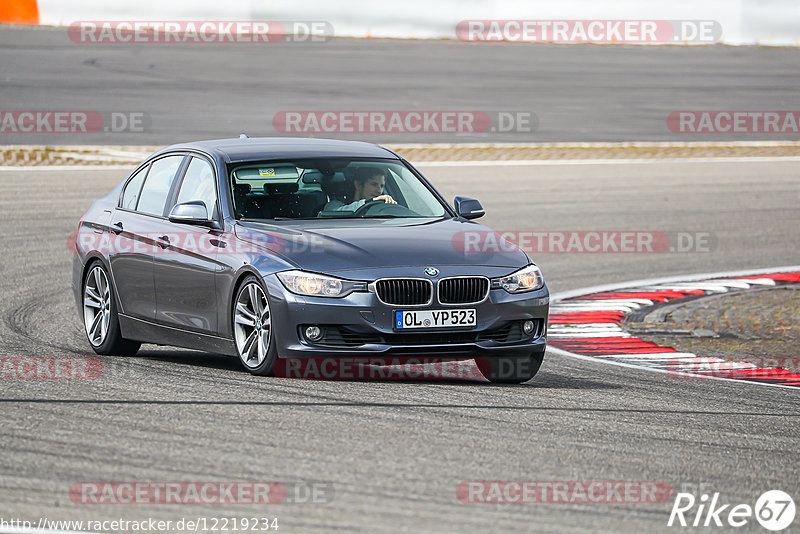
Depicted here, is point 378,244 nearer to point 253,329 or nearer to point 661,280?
point 253,329

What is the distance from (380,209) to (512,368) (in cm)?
138

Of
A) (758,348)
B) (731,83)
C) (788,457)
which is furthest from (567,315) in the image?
(731,83)

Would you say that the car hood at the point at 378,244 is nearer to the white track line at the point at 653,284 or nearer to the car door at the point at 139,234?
the car door at the point at 139,234

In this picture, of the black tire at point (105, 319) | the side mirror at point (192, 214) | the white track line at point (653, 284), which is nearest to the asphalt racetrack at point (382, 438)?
the black tire at point (105, 319)

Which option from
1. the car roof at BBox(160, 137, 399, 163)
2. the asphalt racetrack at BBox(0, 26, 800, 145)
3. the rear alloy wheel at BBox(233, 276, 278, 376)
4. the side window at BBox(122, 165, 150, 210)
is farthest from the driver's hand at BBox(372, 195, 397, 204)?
the asphalt racetrack at BBox(0, 26, 800, 145)

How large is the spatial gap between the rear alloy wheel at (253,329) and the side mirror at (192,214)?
2.05 ft

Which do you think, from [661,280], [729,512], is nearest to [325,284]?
[729,512]

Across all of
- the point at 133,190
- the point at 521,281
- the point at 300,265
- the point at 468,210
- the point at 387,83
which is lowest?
the point at 521,281

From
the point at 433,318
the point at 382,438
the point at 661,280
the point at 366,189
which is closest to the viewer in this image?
the point at 382,438

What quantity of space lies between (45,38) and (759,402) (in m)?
31.3

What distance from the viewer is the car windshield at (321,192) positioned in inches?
384

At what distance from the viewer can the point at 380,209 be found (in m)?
9.91

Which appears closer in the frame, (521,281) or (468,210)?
(521,281)

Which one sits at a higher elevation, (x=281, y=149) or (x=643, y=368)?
(x=281, y=149)
